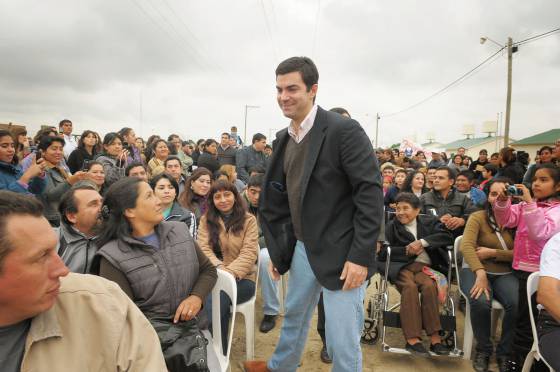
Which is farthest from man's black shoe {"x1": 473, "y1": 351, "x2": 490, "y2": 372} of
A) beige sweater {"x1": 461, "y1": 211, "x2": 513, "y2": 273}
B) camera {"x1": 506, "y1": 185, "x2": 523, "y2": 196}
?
camera {"x1": 506, "y1": 185, "x2": 523, "y2": 196}

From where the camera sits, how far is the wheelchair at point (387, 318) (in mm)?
2959

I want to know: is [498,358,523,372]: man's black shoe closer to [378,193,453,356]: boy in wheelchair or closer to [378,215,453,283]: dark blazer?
[378,193,453,356]: boy in wheelchair

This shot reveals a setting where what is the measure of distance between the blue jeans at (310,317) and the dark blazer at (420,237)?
136 cm

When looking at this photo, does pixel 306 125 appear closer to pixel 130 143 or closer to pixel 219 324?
pixel 219 324

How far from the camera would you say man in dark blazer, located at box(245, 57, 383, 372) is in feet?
5.86

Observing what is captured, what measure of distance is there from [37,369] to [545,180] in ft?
11.5

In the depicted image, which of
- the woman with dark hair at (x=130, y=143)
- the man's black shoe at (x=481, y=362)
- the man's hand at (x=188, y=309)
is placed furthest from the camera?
the woman with dark hair at (x=130, y=143)

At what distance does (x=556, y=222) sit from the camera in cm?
255

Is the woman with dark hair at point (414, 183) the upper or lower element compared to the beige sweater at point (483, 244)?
upper

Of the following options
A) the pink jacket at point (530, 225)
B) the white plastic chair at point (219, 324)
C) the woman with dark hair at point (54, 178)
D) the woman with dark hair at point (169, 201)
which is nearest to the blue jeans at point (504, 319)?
the pink jacket at point (530, 225)

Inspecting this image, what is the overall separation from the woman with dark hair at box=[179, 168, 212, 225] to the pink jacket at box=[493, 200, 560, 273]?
2991 mm

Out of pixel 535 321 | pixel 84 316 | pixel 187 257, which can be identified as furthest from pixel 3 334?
pixel 535 321

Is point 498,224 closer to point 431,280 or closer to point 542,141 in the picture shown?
point 431,280

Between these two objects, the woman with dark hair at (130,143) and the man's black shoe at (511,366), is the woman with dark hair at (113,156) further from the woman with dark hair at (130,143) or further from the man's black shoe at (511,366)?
the man's black shoe at (511,366)
